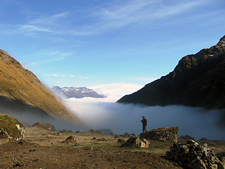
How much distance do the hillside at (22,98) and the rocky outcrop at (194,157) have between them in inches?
2555

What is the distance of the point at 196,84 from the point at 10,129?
309 feet

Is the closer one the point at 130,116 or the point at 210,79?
the point at 210,79

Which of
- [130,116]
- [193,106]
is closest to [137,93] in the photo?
[130,116]

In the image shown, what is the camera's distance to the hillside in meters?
65.5

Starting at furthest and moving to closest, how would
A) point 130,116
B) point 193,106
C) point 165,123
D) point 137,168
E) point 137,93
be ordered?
1. point 130,116
2. point 137,93
3. point 165,123
4. point 193,106
5. point 137,168

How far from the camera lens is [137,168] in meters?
9.85

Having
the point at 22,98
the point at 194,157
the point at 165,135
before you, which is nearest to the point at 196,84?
the point at 22,98

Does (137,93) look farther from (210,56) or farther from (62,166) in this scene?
(62,166)

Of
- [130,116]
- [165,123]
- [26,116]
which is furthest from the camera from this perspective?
[130,116]

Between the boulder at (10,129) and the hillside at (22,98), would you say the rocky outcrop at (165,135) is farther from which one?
the hillside at (22,98)

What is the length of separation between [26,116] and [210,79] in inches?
3012

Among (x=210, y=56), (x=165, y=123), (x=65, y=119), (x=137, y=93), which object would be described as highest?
(x=210, y=56)

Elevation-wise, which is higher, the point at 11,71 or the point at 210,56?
the point at 210,56

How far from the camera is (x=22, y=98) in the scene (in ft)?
228
